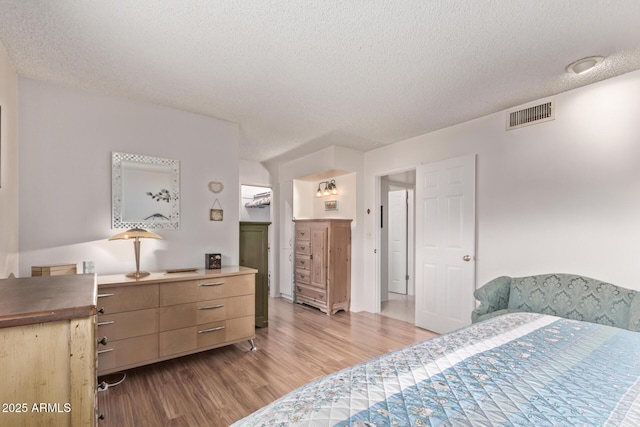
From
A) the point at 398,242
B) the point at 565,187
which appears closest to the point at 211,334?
the point at 565,187

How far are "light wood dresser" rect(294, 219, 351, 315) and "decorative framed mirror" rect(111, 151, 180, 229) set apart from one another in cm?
207

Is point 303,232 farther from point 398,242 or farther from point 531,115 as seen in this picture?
point 531,115

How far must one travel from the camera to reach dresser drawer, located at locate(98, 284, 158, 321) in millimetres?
2262

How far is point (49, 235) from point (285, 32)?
2517 millimetres

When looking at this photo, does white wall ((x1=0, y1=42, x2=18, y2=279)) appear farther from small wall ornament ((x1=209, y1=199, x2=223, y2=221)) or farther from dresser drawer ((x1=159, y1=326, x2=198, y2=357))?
small wall ornament ((x1=209, y1=199, x2=223, y2=221))

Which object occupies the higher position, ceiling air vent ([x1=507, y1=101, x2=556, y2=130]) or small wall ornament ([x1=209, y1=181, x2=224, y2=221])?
ceiling air vent ([x1=507, y1=101, x2=556, y2=130])

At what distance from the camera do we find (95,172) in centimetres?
266

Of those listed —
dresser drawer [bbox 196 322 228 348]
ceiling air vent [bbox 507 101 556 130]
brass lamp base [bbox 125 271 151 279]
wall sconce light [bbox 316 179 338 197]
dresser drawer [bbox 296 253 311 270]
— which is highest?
ceiling air vent [bbox 507 101 556 130]

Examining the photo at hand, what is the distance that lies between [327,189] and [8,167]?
362 centimetres

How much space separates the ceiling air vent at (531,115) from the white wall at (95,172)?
310cm

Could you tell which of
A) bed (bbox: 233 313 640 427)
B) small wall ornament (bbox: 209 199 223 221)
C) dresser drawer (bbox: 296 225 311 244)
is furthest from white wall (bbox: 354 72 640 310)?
small wall ornament (bbox: 209 199 223 221)

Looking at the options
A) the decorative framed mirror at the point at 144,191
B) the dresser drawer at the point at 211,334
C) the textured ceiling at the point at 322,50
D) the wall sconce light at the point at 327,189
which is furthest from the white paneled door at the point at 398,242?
the decorative framed mirror at the point at 144,191

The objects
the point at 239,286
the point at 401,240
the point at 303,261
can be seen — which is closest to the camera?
the point at 239,286

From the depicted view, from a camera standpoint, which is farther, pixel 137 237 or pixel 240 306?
pixel 240 306
